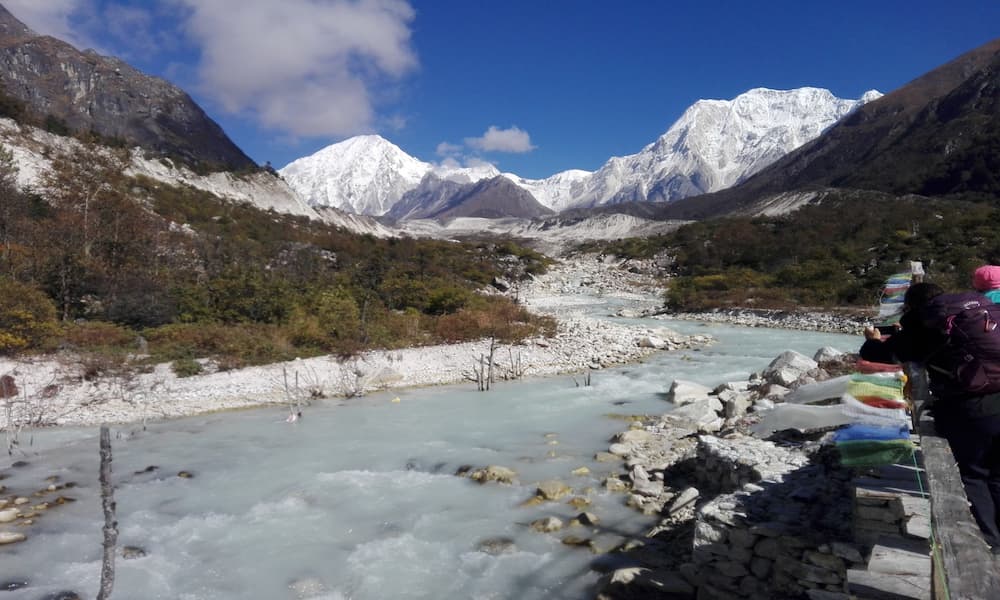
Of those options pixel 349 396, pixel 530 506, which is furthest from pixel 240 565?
pixel 349 396

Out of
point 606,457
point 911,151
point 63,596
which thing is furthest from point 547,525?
point 911,151

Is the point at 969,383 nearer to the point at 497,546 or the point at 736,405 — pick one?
the point at 497,546

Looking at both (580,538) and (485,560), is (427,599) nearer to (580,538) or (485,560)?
(485,560)

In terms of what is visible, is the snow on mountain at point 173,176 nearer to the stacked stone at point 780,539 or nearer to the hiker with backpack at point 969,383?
the stacked stone at point 780,539

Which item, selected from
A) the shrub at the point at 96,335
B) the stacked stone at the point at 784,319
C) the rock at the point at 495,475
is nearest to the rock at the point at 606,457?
the rock at the point at 495,475

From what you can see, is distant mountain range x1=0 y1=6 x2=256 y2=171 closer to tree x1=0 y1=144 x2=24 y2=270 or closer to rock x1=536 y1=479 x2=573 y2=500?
tree x1=0 y1=144 x2=24 y2=270

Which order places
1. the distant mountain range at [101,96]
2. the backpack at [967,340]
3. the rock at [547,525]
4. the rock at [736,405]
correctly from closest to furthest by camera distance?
the backpack at [967,340] → the rock at [547,525] → the rock at [736,405] → the distant mountain range at [101,96]

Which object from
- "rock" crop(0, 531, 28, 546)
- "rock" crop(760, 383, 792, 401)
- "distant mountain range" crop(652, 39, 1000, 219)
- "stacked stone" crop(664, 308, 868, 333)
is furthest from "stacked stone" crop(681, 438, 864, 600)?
"distant mountain range" crop(652, 39, 1000, 219)
